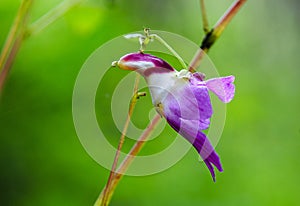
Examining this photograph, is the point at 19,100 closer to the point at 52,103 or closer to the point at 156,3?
the point at 52,103

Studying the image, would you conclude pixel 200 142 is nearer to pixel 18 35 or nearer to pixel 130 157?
pixel 130 157

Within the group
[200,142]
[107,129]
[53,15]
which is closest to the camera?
[200,142]

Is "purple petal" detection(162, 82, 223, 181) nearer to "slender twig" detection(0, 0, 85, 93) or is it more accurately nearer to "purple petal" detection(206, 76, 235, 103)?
"purple petal" detection(206, 76, 235, 103)

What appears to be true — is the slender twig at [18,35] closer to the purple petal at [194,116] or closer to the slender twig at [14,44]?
the slender twig at [14,44]

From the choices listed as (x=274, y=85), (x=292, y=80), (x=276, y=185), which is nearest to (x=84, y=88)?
(x=276, y=185)

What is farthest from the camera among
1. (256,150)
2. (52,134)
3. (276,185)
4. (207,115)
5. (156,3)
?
(156,3)

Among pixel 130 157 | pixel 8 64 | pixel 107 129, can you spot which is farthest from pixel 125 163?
pixel 107 129
